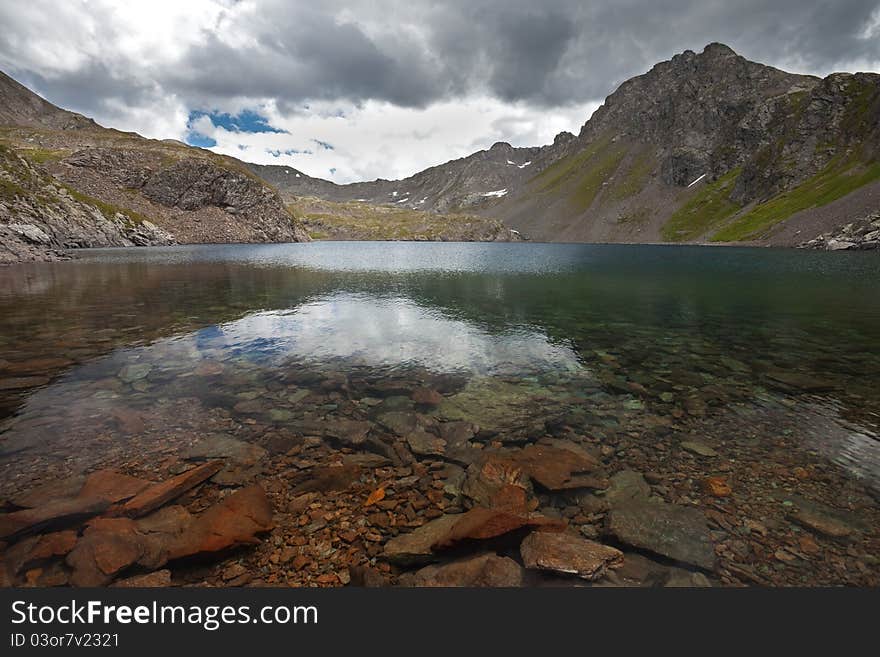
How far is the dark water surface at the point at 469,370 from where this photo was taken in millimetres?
13609

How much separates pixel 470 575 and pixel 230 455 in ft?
28.0

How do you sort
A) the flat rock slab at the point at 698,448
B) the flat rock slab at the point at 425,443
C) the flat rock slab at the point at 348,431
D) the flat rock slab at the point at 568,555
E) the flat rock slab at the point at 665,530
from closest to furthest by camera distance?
the flat rock slab at the point at 568,555 → the flat rock slab at the point at 665,530 → the flat rock slab at the point at 698,448 → the flat rock slab at the point at 425,443 → the flat rock slab at the point at 348,431

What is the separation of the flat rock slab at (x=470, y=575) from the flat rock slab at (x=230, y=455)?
Answer: 613 cm

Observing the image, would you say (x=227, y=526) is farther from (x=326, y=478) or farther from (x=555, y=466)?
(x=555, y=466)

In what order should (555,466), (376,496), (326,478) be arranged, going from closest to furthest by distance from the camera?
(376,496)
(326,478)
(555,466)

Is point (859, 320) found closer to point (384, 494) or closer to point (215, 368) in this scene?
point (384, 494)

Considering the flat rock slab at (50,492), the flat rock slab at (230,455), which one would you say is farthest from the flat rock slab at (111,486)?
the flat rock slab at (230,455)

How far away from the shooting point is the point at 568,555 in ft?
27.2

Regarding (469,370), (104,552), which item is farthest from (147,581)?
(469,370)

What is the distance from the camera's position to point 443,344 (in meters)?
26.3

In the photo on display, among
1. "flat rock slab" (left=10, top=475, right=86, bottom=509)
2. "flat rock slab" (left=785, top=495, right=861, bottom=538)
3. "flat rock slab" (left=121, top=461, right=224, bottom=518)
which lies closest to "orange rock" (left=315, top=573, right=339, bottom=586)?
"flat rock slab" (left=121, top=461, right=224, bottom=518)

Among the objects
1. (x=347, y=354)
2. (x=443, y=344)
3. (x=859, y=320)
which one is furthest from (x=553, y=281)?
(x=347, y=354)

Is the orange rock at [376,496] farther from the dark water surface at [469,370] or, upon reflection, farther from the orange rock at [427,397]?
the orange rock at [427,397]

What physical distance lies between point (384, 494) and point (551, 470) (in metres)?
4.92
